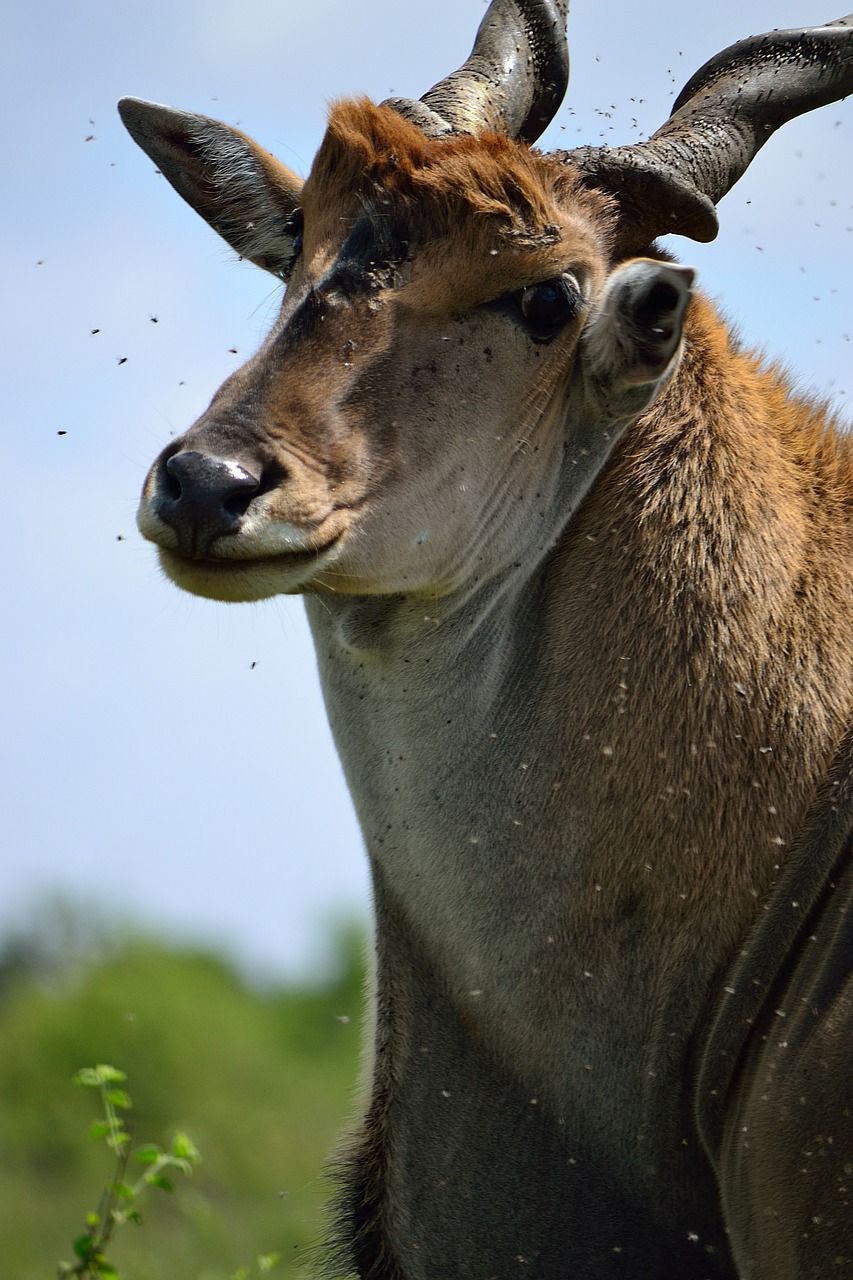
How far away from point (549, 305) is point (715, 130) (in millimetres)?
1056

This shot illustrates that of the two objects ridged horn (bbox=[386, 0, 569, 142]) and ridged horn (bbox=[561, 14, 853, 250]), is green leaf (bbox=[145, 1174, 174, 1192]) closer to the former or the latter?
ridged horn (bbox=[561, 14, 853, 250])

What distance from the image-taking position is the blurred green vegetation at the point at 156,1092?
43.8 ft

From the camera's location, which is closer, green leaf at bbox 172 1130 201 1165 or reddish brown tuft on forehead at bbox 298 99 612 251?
reddish brown tuft on forehead at bbox 298 99 612 251

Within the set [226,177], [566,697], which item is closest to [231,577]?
[566,697]

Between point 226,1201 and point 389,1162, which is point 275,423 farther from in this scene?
point 226,1201

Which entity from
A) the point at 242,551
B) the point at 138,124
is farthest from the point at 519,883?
the point at 138,124

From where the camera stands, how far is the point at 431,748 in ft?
18.0

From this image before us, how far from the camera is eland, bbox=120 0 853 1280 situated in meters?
5.00

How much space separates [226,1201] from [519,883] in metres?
11.0

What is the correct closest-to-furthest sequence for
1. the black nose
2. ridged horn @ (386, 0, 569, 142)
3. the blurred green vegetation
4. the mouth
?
the black nose
the mouth
ridged horn @ (386, 0, 569, 142)
the blurred green vegetation

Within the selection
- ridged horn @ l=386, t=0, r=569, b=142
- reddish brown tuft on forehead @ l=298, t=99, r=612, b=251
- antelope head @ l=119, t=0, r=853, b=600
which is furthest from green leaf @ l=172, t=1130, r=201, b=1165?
ridged horn @ l=386, t=0, r=569, b=142

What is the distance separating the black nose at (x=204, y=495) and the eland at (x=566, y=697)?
0.56ft

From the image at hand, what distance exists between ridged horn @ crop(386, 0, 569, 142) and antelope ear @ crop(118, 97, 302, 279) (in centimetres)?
63

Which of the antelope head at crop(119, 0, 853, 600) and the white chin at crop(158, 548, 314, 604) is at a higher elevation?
the antelope head at crop(119, 0, 853, 600)
